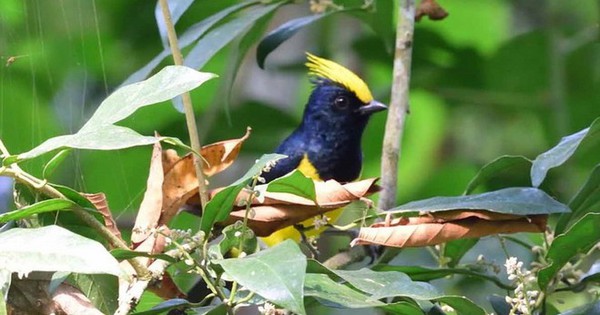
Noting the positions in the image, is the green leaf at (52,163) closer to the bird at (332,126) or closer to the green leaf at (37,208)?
the green leaf at (37,208)

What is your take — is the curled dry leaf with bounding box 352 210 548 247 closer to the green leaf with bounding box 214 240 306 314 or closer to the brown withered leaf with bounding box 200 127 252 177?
the brown withered leaf with bounding box 200 127 252 177

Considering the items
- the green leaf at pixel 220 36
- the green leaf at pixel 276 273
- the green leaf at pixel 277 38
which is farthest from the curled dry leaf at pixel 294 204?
the green leaf at pixel 277 38

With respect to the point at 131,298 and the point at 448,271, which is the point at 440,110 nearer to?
the point at 448,271

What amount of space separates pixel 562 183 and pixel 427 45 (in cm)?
61

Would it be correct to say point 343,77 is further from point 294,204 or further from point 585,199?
point 294,204

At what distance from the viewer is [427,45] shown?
11.1 ft

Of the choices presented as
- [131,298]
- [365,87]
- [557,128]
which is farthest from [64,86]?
[131,298]

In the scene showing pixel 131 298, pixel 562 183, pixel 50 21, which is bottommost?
pixel 562 183

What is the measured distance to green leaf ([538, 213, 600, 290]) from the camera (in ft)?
5.17

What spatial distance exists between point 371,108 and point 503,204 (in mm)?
1661

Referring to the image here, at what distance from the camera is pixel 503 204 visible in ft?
5.36

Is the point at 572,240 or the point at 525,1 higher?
the point at 525,1

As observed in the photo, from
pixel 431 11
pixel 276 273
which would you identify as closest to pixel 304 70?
pixel 431 11

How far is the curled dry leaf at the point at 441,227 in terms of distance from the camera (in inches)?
64.7
